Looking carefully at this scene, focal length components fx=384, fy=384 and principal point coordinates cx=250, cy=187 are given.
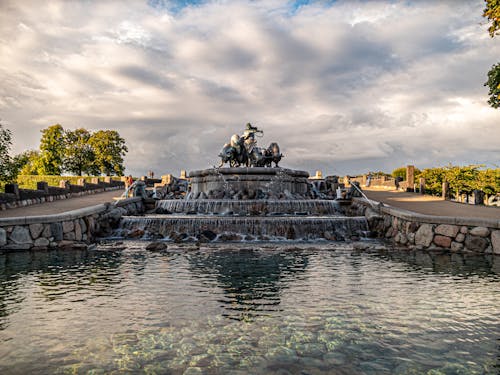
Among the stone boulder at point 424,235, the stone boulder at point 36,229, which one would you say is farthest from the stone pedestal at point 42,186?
the stone boulder at point 424,235

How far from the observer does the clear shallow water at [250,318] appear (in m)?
4.02

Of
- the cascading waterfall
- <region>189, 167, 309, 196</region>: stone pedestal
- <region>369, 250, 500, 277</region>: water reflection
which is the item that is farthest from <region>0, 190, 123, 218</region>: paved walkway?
<region>369, 250, 500, 277</region>: water reflection

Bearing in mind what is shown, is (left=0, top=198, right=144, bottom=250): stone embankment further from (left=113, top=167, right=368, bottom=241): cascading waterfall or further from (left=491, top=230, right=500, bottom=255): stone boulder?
(left=491, top=230, right=500, bottom=255): stone boulder

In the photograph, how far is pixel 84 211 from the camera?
14617 millimetres

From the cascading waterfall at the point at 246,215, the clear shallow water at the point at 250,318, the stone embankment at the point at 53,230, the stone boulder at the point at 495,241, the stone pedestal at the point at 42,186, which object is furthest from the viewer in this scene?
the stone pedestal at the point at 42,186

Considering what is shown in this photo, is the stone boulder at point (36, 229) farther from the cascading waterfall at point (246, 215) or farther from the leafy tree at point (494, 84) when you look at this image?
the leafy tree at point (494, 84)

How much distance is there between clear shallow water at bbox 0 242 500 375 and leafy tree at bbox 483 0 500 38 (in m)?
13.8

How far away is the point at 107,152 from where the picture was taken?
66375 millimetres

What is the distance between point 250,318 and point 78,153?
6830 cm

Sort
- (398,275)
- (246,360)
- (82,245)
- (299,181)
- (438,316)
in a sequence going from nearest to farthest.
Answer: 1. (246,360)
2. (438,316)
3. (398,275)
4. (82,245)
5. (299,181)

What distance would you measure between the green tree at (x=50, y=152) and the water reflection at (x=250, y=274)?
204ft

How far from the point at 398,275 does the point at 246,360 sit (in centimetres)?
543

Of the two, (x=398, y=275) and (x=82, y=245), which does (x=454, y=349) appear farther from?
(x=82, y=245)

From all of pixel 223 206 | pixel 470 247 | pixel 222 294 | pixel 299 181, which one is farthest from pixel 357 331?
pixel 299 181
